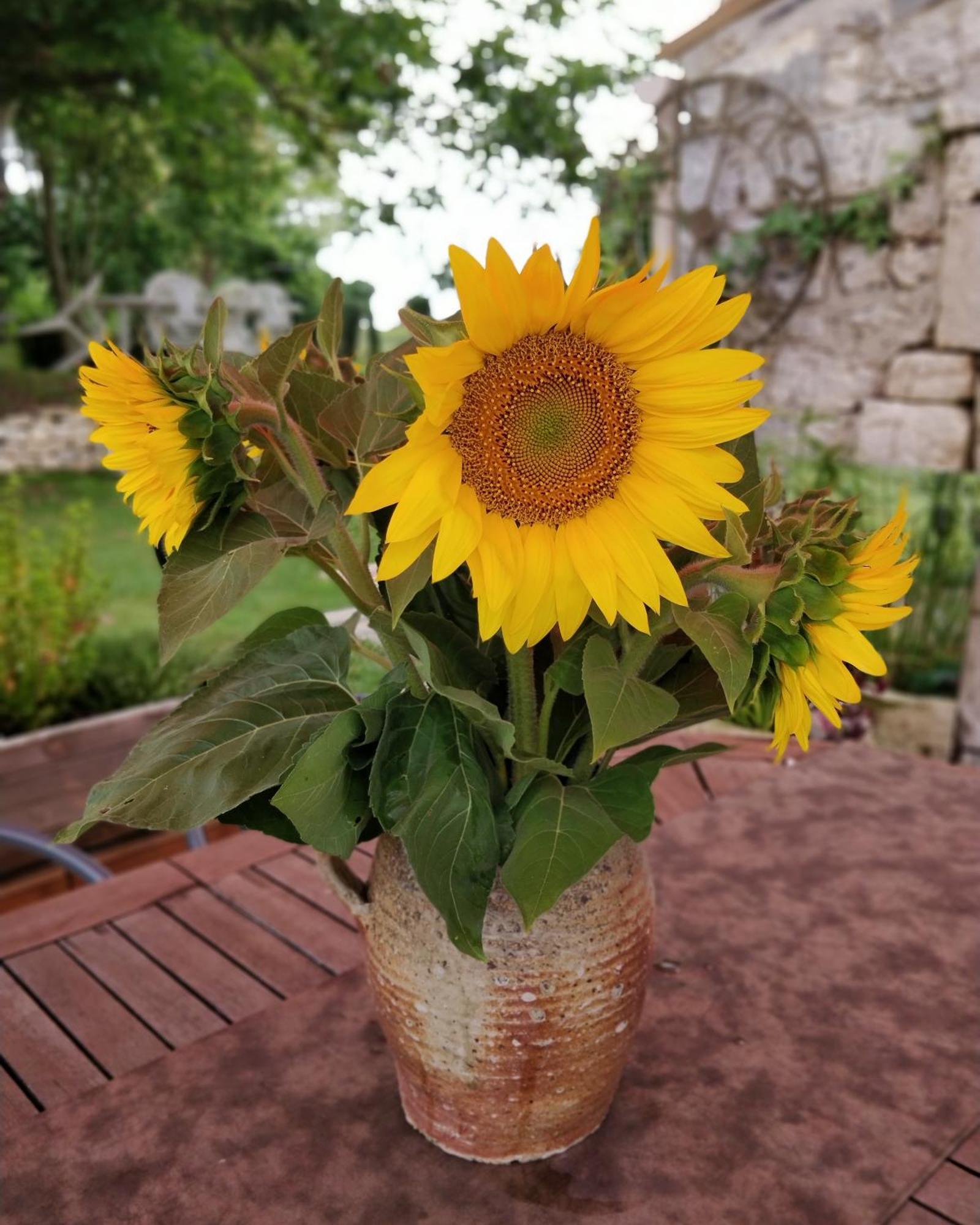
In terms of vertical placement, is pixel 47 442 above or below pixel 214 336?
below

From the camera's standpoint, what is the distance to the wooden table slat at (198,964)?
108 centimetres

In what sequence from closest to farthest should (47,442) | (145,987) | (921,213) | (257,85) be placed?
(145,987) < (921,213) < (257,85) < (47,442)

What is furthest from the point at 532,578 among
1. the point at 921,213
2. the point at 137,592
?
the point at 137,592

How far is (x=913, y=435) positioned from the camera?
11.1 ft

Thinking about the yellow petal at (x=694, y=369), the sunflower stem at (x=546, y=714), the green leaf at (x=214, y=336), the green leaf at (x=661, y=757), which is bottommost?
the green leaf at (x=661, y=757)

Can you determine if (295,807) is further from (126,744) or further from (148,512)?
(126,744)

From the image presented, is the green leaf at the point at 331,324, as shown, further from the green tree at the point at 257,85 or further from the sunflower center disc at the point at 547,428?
the green tree at the point at 257,85

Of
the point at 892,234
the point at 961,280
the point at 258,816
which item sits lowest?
the point at 258,816

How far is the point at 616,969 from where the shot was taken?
0.76 metres

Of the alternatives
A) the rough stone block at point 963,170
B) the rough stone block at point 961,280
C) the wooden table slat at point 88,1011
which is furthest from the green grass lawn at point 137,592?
the rough stone block at point 963,170

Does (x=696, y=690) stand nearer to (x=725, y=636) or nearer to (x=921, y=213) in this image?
(x=725, y=636)

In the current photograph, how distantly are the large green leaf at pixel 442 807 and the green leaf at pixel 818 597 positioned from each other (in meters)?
0.23

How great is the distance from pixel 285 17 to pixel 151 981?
478cm

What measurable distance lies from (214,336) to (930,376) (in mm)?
3197
